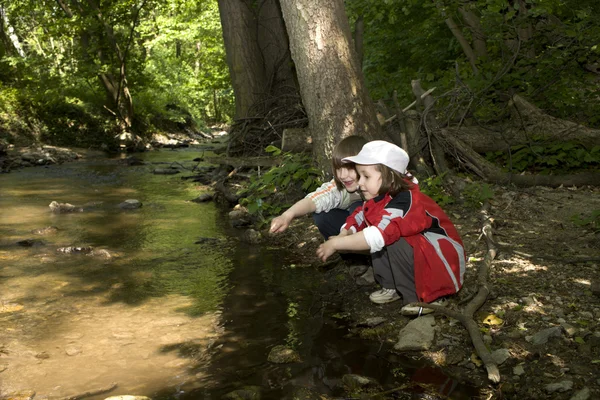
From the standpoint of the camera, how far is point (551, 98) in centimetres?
805

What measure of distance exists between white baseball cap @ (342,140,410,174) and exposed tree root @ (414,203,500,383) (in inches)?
34.5

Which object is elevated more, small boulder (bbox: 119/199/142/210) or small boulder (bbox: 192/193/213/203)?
small boulder (bbox: 119/199/142/210)

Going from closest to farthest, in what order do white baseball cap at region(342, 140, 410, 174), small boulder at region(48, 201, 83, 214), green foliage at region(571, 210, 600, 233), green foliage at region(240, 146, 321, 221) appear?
white baseball cap at region(342, 140, 410, 174)
green foliage at region(571, 210, 600, 233)
green foliage at region(240, 146, 321, 221)
small boulder at region(48, 201, 83, 214)

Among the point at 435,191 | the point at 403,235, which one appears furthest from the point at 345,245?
the point at 435,191

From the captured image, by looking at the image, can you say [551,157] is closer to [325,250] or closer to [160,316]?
[325,250]

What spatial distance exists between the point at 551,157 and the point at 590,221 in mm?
2713

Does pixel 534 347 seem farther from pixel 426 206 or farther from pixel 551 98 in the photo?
pixel 551 98

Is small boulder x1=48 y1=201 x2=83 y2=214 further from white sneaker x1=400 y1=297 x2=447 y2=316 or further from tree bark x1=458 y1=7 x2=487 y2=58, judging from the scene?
tree bark x1=458 y1=7 x2=487 y2=58

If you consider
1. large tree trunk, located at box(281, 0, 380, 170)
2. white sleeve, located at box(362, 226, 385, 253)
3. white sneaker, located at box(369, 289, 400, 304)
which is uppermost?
large tree trunk, located at box(281, 0, 380, 170)

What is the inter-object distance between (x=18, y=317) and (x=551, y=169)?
6.55 metres

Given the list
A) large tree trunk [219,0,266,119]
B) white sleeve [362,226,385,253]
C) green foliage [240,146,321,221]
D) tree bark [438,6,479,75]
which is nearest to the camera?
white sleeve [362,226,385,253]

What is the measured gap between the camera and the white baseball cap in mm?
3594

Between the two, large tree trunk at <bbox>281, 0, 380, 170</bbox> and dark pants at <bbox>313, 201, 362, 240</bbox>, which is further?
large tree trunk at <bbox>281, 0, 380, 170</bbox>

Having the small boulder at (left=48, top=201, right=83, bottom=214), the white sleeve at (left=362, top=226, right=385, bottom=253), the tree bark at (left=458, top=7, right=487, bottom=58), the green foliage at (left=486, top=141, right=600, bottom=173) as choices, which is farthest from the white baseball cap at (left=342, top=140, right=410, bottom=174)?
the tree bark at (left=458, top=7, right=487, bottom=58)
